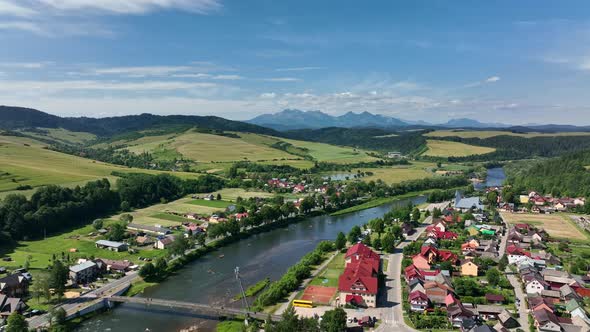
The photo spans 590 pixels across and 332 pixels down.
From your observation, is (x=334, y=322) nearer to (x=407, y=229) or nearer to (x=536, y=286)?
(x=536, y=286)

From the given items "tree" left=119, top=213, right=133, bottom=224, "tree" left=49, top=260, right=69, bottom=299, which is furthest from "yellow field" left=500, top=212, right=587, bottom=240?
"tree" left=119, top=213, right=133, bottom=224

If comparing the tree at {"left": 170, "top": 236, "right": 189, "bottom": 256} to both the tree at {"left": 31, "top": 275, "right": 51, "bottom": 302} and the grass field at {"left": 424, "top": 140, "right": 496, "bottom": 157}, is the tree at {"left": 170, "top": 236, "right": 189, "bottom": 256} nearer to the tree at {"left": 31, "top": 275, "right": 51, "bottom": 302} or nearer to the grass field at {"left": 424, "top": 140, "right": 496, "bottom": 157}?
the tree at {"left": 31, "top": 275, "right": 51, "bottom": 302}

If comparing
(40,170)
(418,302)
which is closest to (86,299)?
(418,302)

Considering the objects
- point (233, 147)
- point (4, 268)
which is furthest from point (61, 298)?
point (233, 147)

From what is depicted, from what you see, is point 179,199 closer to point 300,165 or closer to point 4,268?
point 4,268

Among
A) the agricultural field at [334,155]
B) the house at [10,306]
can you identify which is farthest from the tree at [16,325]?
the agricultural field at [334,155]
